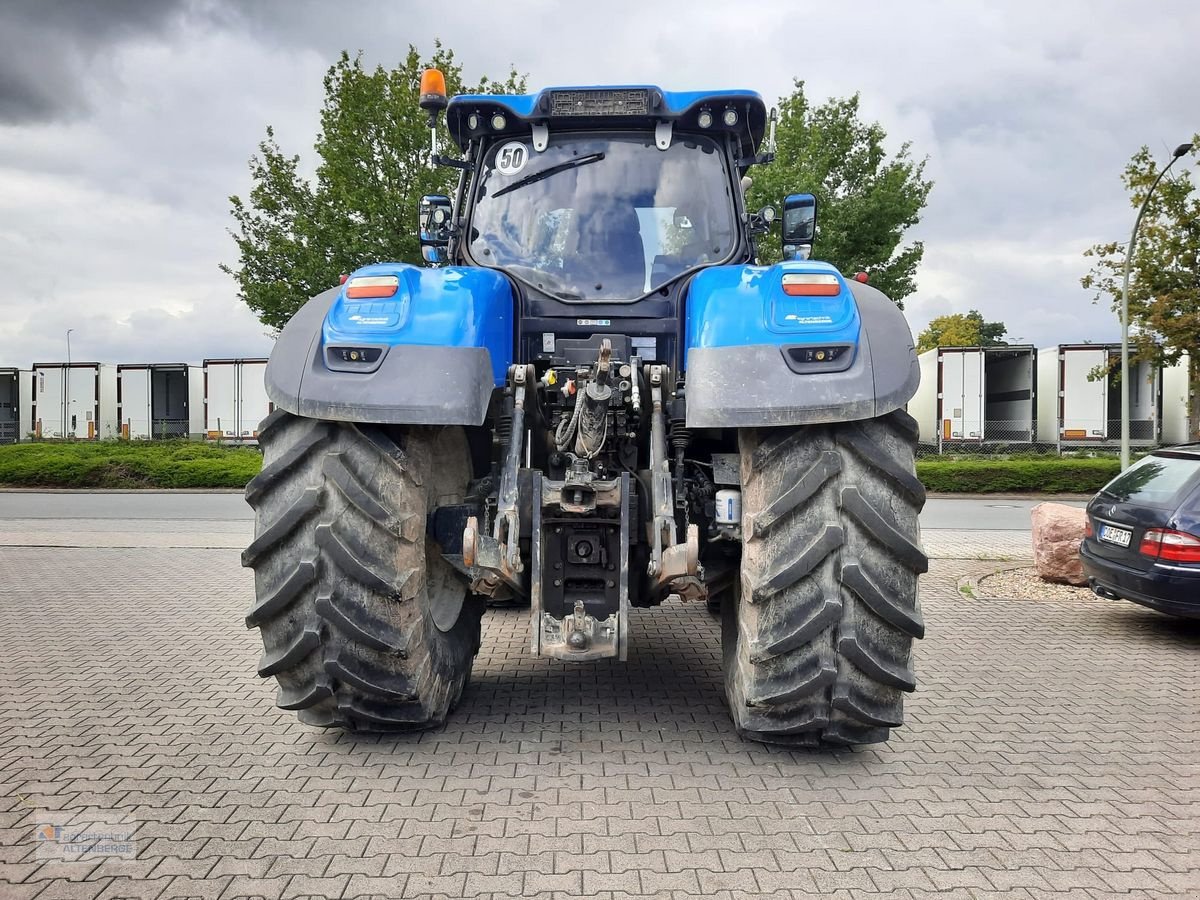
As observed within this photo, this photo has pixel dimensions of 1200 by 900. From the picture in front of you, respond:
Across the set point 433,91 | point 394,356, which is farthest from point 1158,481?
A: point 394,356

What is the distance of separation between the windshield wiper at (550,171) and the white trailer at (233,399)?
2401cm

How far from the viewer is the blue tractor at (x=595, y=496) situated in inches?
141

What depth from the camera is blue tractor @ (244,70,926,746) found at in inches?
141

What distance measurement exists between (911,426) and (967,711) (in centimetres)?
199

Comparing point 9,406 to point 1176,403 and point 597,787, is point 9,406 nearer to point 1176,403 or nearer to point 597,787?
point 597,787

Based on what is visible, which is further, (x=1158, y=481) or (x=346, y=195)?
(x=346, y=195)

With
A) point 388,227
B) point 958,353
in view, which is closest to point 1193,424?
point 958,353

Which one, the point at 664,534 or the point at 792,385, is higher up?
the point at 792,385

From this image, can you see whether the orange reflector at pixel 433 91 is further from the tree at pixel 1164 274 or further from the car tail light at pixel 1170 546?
the tree at pixel 1164 274

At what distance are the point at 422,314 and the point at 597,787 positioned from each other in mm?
2106

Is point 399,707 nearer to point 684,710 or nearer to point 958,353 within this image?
point 684,710

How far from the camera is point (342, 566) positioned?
3592mm

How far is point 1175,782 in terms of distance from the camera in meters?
3.78

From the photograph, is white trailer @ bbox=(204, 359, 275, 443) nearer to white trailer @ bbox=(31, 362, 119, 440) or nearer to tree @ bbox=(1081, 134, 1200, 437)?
white trailer @ bbox=(31, 362, 119, 440)
